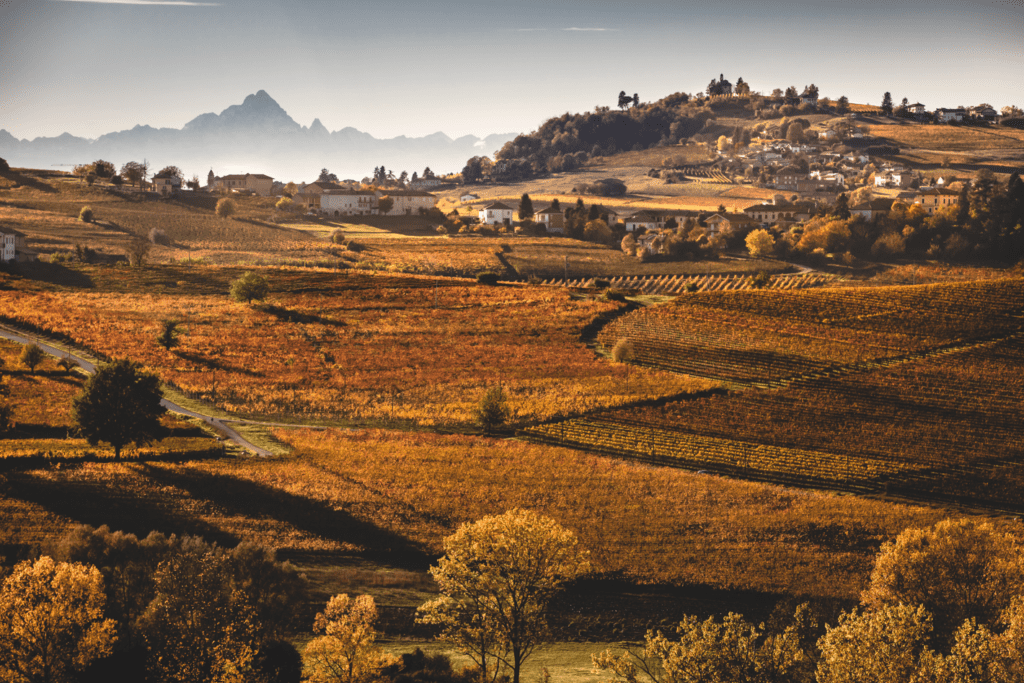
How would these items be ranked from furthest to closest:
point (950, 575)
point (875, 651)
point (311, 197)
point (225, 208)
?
point (311, 197)
point (225, 208)
point (950, 575)
point (875, 651)

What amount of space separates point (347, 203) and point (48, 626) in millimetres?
154718

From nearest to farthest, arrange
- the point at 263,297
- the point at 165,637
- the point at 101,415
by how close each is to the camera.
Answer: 1. the point at 165,637
2. the point at 101,415
3. the point at 263,297

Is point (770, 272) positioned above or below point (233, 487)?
above

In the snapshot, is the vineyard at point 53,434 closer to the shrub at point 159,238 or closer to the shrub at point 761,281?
the shrub at point 159,238

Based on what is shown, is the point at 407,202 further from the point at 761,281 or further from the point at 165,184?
the point at 761,281

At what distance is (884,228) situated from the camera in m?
133

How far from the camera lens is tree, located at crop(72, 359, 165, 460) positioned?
165ft

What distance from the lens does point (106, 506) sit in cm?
4250

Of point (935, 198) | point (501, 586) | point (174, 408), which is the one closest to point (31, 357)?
point (174, 408)

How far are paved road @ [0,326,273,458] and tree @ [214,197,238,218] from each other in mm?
81977

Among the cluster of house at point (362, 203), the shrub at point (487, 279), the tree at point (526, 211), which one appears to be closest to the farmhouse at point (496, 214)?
the tree at point (526, 211)

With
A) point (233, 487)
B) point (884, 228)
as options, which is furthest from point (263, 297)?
point (884, 228)

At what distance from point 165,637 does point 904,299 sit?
8425cm

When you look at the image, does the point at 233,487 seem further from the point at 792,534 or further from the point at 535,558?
the point at 792,534
